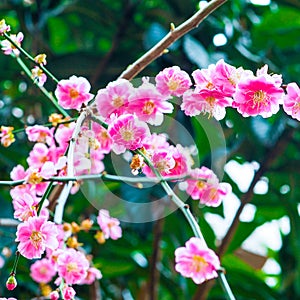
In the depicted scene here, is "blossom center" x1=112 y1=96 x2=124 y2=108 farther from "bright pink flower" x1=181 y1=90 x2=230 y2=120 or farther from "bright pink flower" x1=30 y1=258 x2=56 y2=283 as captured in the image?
"bright pink flower" x1=30 y1=258 x2=56 y2=283

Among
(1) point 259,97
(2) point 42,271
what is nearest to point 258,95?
(1) point 259,97

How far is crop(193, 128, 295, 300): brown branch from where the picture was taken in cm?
106

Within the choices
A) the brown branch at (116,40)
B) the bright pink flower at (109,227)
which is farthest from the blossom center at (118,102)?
the brown branch at (116,40)

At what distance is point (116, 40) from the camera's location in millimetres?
1331

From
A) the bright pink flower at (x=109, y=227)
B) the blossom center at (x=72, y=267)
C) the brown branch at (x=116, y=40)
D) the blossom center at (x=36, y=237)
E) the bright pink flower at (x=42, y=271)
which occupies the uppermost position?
the brown branch at (x=116, y=40)

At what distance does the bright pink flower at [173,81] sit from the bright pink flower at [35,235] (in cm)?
18

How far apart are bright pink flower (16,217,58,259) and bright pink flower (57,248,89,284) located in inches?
3.1

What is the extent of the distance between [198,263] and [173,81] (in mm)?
189

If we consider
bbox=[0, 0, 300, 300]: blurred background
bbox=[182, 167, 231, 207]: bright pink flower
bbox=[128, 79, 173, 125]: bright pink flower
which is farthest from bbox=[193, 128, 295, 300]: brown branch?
bbox=[128, 79, 173, 125]: bright pink flower

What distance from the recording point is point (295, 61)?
50.8 inches

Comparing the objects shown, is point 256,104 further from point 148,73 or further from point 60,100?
point 148,73

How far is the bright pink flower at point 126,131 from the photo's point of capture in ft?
1.88

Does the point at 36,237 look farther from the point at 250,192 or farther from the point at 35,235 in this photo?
the point at 250,192

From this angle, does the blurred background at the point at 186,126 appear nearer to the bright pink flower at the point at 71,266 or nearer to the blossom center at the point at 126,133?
the bright pink flower at the point at 71,266
